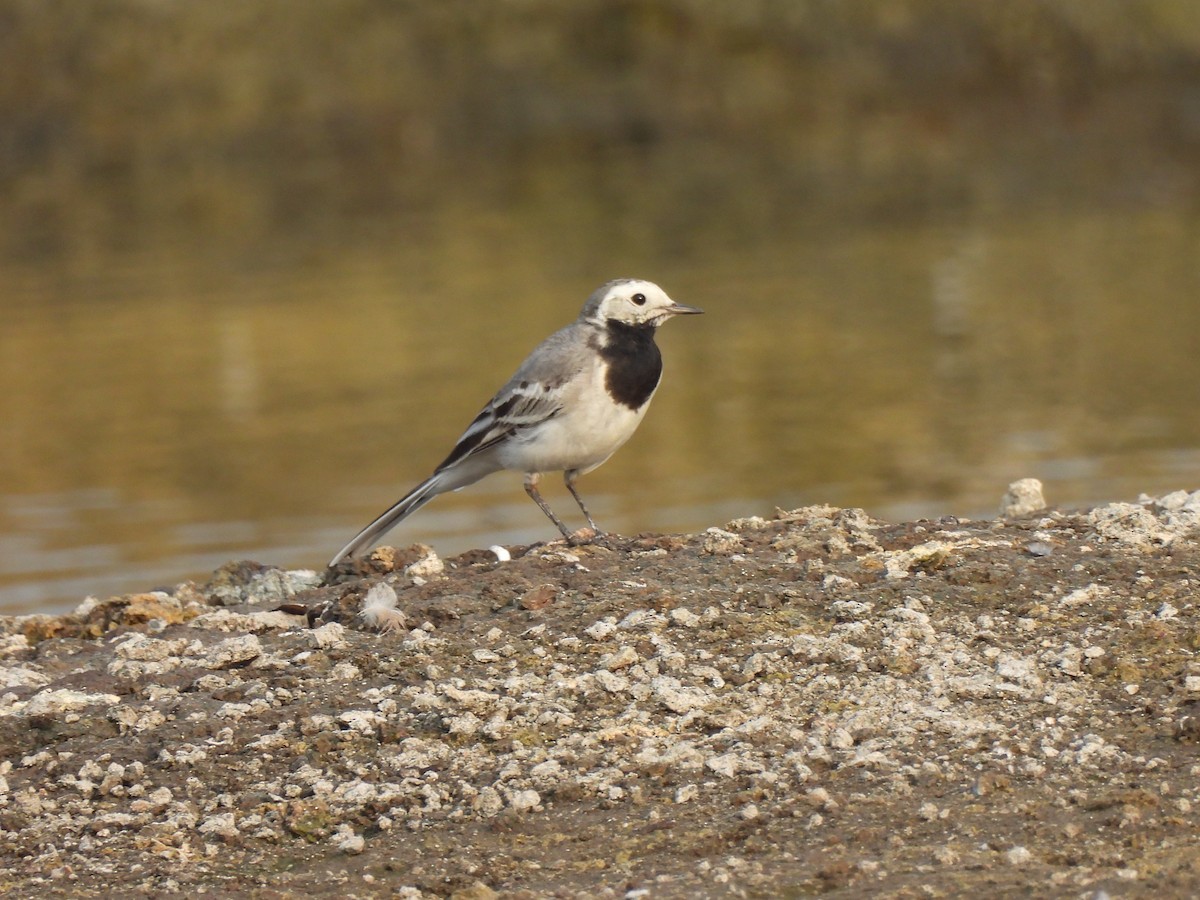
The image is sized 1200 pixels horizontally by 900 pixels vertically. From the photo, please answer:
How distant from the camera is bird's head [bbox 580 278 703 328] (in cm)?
927

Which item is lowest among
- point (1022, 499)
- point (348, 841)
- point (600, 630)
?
point (348, 841)

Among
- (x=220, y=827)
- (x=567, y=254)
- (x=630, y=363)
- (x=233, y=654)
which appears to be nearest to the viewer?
(x=220, y=827)

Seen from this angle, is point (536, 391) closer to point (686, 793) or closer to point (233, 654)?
point (233, 654)

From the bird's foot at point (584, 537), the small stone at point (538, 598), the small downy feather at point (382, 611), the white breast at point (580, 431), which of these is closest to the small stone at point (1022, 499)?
the white breast at point (580, 431)

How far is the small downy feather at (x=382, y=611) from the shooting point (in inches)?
288

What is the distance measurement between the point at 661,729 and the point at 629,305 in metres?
3.33

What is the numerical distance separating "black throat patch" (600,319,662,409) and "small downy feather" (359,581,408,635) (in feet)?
5.82

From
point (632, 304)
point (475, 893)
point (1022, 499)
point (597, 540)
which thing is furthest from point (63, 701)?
point (1022, 499)

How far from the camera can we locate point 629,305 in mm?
9297

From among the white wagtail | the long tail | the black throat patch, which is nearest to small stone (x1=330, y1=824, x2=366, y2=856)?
the white wagtail

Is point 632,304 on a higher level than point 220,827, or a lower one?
higher

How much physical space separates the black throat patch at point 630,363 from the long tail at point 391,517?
3.66ft

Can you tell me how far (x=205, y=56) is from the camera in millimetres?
54562

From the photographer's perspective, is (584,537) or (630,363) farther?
(630,363)
